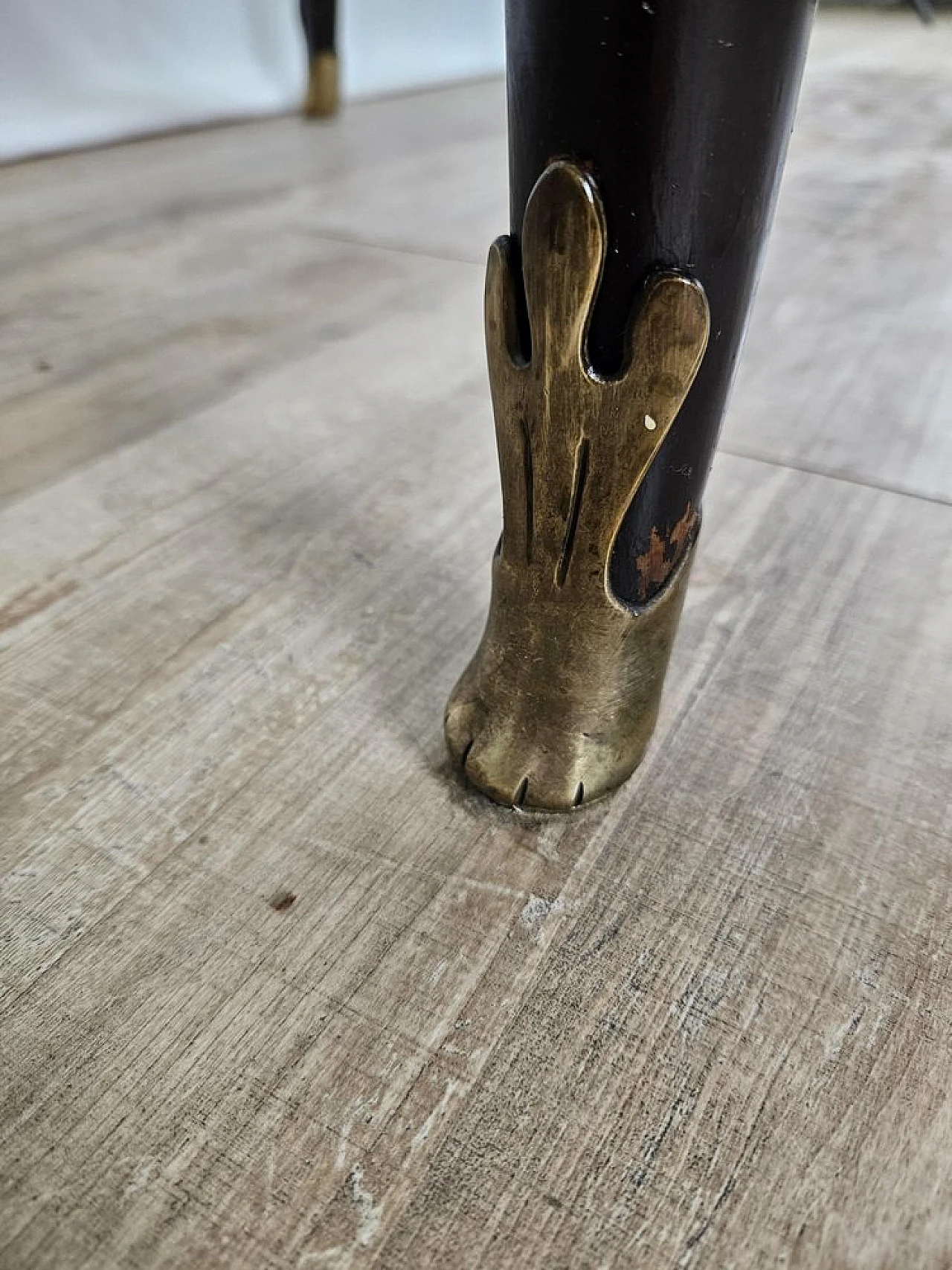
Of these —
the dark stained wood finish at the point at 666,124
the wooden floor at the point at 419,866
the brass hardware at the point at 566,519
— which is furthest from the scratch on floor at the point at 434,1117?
the dark stained wood finish at the point at 666,124

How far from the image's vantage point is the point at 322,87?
1885mm

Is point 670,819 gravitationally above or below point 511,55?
below

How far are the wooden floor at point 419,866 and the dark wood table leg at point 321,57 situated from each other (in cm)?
108

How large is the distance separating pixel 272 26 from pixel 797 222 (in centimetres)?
115

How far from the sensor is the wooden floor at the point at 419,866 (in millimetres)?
338

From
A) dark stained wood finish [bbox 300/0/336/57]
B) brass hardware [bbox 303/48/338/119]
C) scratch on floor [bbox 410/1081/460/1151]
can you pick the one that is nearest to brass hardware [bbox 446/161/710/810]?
scratch on floor [bbox 410/1081/460/1151]

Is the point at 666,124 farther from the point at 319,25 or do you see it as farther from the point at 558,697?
the point at 319,25

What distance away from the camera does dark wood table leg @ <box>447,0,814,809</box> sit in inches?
13.1

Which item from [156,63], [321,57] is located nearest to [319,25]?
[321,57]

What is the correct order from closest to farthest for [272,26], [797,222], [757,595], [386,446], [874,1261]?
[874,1261] → [757,595] → [386,446] → [797,222] → [272,26]

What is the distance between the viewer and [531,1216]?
33cm

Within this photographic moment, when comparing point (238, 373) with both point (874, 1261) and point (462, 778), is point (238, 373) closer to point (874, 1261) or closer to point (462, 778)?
point (462, 778)

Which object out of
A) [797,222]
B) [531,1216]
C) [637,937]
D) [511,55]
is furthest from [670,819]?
[797,222]

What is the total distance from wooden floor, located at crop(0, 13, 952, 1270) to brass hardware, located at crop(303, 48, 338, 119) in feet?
3.87
